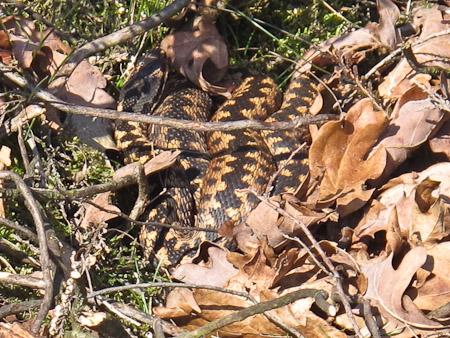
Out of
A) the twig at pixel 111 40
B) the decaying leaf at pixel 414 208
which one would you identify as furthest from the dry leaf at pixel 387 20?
the twig at pixel 111 40

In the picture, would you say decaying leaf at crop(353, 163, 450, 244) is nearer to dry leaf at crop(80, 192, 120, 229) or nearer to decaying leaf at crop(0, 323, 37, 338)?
dry leaf at crop(80, 192, 120, 229)

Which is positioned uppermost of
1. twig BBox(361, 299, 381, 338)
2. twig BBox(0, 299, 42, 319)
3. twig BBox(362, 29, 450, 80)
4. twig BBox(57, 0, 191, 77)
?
twig BBox(57, 0, 191, 77)

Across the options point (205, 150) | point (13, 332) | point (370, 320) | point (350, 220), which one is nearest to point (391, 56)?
point (350, 220)

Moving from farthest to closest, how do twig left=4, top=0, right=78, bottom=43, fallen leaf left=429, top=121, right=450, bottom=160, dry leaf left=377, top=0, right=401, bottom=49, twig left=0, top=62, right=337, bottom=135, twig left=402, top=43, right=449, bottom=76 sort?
dry leaf left=377, top=0, right=401, bottom=49, twig left=4, top=0, right=78, bottom=43, twig left=402, top=43, right=449, bottom=76, fallen leaf left=429, top=121, right=450, bottom=160, twig left=0, top=62, right=337, bottom=135

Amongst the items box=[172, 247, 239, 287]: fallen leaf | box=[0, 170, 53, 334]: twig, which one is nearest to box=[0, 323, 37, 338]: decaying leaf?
box=[0, 170, 53, 334]: twig

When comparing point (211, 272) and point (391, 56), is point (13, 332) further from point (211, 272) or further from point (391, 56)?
point (391, 56)

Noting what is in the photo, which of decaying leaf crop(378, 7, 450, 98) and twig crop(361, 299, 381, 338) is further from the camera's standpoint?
decaying leaf crop(378, 7, 450, 98)

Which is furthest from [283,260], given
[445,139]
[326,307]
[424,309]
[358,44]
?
[358,44]

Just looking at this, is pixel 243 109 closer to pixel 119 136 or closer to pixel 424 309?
pixel 119 136

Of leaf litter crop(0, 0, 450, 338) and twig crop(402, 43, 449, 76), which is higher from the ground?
→ twig crop(402, 43, 449, 76)
